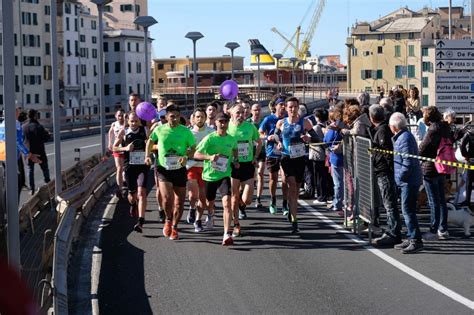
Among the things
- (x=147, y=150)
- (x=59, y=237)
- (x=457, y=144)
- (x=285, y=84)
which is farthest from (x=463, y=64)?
(x=285, y=84)

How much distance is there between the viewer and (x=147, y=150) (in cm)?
1430

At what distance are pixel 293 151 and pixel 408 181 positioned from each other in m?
2.46

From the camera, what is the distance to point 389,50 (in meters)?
144

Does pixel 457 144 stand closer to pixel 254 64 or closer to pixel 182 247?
pixel 182 247

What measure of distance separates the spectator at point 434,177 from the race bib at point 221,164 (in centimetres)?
276

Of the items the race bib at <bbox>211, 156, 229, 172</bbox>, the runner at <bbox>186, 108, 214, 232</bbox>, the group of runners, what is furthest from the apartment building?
the race bib at <bbox>211, 156, 229, 172</bbox>

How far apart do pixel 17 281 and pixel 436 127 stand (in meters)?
11.3

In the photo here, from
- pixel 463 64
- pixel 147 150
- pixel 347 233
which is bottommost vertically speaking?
pixel 347 233

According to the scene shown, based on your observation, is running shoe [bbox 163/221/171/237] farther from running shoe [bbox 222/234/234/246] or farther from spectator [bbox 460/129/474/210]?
spectator [bbox 460/129/474/210]

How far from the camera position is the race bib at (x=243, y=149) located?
1436 cm

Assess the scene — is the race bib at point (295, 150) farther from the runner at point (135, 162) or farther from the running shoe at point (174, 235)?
the runner at point (135, 162)

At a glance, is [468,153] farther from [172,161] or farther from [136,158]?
[136,158]

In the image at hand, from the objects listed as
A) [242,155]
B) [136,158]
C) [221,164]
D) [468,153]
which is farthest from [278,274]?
[468,153]

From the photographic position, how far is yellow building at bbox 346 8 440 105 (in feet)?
458
